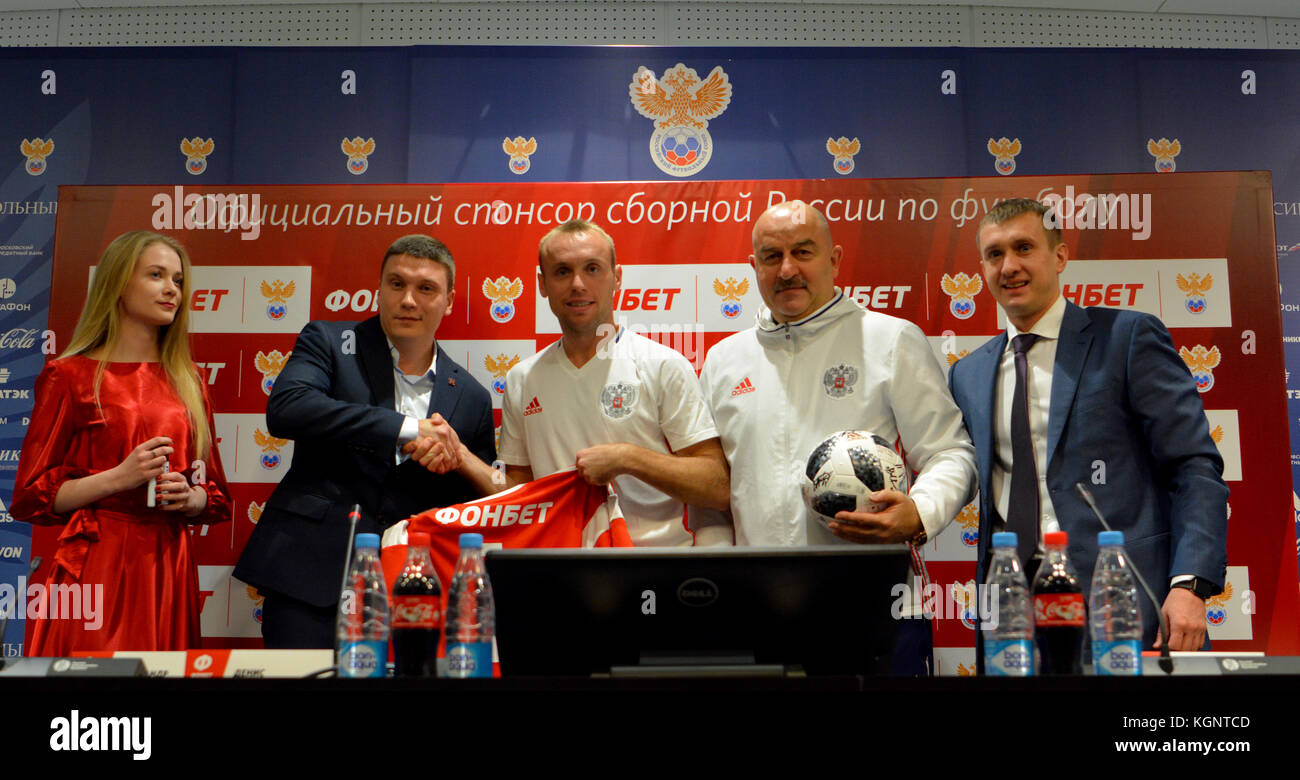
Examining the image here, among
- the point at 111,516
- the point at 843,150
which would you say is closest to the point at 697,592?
the point at 111,516

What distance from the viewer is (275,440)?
176 inches

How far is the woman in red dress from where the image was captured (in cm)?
362

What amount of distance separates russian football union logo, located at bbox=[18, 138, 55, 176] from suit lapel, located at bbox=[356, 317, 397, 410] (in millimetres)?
2469

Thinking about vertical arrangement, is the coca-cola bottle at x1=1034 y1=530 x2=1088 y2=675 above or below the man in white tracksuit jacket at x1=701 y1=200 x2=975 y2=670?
below

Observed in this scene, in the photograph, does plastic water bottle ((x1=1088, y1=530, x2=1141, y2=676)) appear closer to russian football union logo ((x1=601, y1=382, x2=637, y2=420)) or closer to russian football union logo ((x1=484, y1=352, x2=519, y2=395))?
russian football union logo ((x1=601, y1=382, x2=637, y2=420))

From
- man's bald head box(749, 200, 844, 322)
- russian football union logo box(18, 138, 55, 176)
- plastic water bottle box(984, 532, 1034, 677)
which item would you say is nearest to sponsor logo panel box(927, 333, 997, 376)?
man's bald head box(749, 200, 844, 322)

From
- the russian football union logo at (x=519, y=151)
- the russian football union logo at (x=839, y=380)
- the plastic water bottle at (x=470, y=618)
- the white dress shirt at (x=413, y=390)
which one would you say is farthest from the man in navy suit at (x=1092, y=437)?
the russian football union logo at (x=519, y=151)

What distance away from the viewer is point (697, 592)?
5.49 feet

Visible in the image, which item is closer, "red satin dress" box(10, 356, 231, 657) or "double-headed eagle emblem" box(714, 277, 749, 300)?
"red satin dress" box(10, 356, 231, 657)
